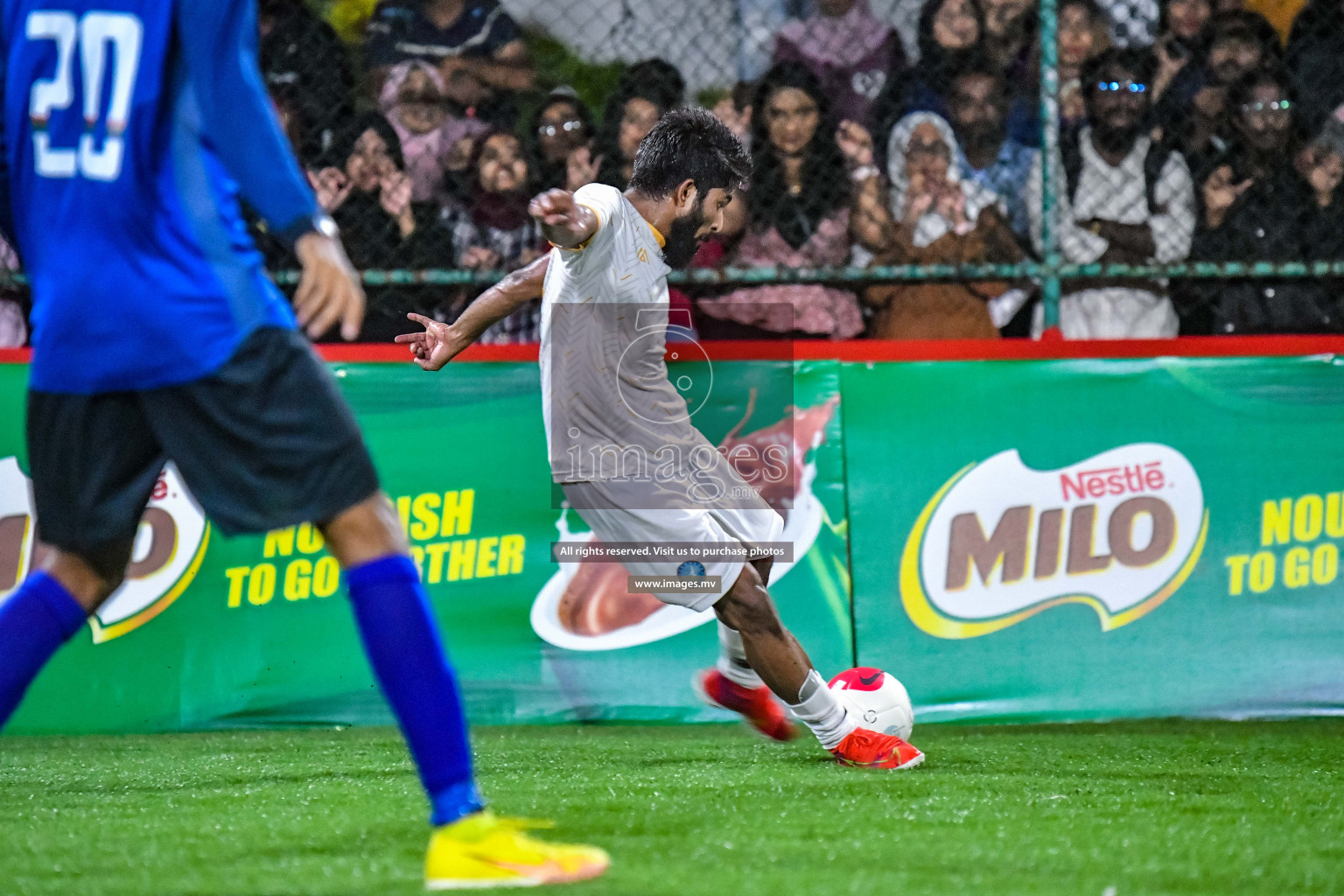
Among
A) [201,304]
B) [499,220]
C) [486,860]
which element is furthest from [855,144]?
[486,860]

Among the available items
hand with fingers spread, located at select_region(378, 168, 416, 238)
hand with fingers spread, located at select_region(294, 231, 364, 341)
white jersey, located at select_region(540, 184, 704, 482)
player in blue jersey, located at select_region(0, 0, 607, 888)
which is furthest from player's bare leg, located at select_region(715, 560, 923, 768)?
hand with fingers spread, located at select_region(378, 168, 416, 238)

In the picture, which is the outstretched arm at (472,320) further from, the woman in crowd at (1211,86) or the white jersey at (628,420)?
the woman in crowd at (1211,86)

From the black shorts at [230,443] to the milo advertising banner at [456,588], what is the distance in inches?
92.2

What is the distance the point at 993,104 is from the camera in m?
5.88

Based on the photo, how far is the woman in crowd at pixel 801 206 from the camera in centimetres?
567

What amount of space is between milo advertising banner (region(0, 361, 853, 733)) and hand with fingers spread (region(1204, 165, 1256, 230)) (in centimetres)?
193

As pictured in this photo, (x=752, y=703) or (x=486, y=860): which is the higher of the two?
(x=486, y=860)

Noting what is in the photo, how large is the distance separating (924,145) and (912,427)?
1475 mm

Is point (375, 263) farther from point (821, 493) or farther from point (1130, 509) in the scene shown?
point (1130, 509)

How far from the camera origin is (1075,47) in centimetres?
582

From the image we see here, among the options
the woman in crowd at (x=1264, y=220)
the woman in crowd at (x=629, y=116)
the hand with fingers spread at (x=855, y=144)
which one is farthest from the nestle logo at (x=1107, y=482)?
the woman in crowd at (x=629, y=116)

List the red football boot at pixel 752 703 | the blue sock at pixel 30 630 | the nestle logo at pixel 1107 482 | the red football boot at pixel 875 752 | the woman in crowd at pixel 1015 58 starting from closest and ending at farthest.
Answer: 1. the blue sock at pixel 30 630
2. the red football boot at pixel 875 752
3. the red football boot at pixel 752 703
4. the nestle logo at pixel 1107 482
5. the woman in crowd at pixel 1015 58

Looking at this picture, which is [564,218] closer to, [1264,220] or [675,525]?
[675,525]

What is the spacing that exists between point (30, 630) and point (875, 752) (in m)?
2.17
